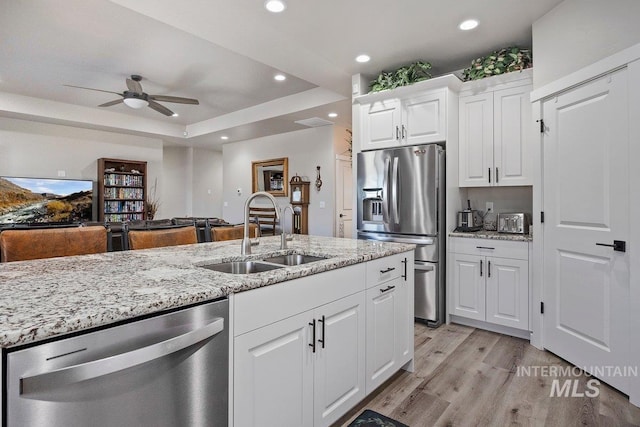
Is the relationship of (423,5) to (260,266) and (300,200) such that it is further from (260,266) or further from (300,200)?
(300,200)

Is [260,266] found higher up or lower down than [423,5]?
lower down

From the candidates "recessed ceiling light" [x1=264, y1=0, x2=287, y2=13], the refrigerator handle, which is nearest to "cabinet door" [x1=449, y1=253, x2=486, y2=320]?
→ the refrigerator handle

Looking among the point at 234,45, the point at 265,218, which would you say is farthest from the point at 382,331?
the point at 265,218

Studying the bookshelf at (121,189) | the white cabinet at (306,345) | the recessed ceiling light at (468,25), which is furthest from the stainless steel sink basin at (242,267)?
the bookshelf at (121,189)

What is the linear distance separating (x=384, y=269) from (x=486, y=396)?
3.29 feet

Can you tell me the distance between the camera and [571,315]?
2.46m

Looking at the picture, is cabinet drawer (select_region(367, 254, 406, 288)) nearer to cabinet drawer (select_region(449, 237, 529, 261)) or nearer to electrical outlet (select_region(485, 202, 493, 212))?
cabinet drawer (select_region(449, 237, 529, 261))

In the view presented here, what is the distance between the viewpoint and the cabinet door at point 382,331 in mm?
1908

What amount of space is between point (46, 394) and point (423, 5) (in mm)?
3035

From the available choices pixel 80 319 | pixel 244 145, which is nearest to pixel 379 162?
pixel 80 319

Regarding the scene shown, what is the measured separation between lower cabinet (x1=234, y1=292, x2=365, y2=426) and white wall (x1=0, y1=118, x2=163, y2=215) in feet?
22.8

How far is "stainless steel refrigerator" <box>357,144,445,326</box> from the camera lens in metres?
3.29

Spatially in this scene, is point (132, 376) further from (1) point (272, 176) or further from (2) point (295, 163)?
(1) point (272, 176)

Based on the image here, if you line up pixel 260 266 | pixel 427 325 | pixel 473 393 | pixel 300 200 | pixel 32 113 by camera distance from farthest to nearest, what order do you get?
pixel 300 200
pixel 32 113
pixel 427 325
pixel 473 393
pixel 260 266
